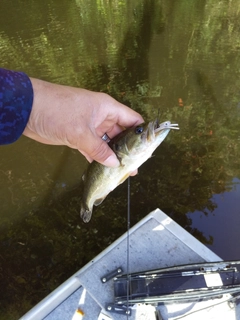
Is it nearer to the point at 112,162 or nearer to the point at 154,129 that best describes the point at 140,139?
the point at 154,129

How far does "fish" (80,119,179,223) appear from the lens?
2.04m

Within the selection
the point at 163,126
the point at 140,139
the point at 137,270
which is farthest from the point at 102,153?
the point at 137,270

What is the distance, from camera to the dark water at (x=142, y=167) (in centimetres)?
372

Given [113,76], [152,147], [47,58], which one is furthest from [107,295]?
[47,58]

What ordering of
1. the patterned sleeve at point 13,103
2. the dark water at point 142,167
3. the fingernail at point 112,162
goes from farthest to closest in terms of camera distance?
the dark water at point 142,167
the fingernail at point 112,162
the patterned sleeve at point 13,103

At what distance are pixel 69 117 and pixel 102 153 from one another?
314mm

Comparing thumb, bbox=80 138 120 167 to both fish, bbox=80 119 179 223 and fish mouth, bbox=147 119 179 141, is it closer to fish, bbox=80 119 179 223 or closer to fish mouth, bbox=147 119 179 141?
fish, bbox=80 119 179 223

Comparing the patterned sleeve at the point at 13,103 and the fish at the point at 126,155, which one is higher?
the patterned sleeve at the point at 13,103

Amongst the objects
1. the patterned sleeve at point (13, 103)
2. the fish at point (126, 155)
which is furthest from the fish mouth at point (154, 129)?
the patterned sleeve at point (13, 103)

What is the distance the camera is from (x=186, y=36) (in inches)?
302

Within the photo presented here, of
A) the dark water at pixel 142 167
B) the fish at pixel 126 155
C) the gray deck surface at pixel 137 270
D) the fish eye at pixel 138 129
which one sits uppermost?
the fish eye at pixel 138 129

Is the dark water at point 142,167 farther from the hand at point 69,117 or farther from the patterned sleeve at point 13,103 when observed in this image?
the patterned sleeve at point 13,103

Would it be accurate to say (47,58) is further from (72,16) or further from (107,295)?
(107,295)

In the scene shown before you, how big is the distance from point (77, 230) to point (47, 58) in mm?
4443
